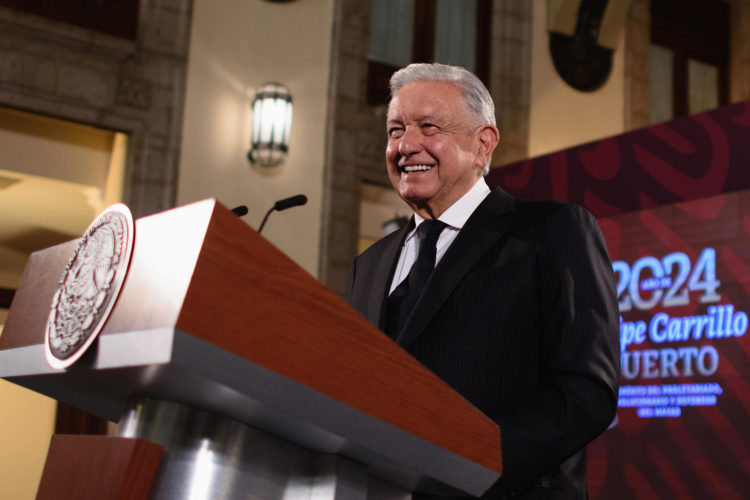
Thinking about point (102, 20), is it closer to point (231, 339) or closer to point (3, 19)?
point (3, 19)

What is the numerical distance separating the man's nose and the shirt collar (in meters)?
0.12

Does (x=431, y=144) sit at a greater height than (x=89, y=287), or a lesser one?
greater

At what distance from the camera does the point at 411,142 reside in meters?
1.65

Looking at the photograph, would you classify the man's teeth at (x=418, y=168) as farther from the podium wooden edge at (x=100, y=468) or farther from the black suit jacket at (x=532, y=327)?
the podium wooden edge at (x=100, y=468)

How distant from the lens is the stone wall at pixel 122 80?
634cm

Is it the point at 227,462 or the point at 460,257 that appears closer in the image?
the point at 227,462

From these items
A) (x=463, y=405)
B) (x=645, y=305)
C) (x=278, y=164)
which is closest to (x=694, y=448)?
(x=645, y=305)

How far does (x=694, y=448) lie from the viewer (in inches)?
203

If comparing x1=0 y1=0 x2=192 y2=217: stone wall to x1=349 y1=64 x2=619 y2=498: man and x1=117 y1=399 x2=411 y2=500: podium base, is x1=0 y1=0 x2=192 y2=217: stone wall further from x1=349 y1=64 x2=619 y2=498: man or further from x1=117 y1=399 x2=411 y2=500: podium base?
x1=117 y1=399 x2=411 y2=500: podium base

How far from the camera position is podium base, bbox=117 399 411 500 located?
988mm

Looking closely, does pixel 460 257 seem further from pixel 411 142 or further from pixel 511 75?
pixel 511 75

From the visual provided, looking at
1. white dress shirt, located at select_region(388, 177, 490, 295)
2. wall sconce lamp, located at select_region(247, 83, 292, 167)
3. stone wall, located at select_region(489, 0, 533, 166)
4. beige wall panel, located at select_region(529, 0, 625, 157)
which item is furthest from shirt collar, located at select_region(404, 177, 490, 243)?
beige wall panel, located at select_region(529, 0, 625, 157)

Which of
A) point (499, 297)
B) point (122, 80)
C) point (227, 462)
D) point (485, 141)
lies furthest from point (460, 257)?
point (122, 80)

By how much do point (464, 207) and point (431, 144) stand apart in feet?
0.41
